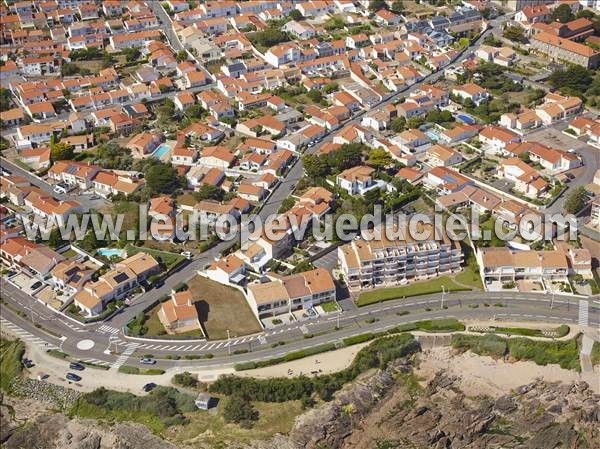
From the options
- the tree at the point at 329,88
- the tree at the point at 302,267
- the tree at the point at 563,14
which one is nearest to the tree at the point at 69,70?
the tree at the point at 329,88

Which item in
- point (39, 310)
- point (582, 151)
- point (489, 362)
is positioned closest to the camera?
point (489, 362)

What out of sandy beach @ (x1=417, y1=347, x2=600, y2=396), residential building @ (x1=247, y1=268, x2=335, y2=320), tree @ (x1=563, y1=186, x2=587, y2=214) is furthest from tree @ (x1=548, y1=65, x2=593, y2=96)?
residential building @ (x1=247, y1=268, x2=335, y2=320)

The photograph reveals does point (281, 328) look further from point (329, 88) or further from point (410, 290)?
point (329, 88)

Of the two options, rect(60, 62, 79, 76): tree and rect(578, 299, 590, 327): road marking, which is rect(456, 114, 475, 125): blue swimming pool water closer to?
rect(578, 299, 590, 327): road marking

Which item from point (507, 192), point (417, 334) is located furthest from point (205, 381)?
point (507, 192)

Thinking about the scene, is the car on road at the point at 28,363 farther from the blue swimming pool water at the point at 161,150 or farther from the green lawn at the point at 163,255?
the blue swimming pool water at the point at 161,150

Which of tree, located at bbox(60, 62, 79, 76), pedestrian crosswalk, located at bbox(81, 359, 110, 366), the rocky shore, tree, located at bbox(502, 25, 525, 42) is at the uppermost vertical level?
tree, located at bbox(60, 62, 79, 76)

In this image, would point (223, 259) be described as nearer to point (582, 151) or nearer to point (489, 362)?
point (489, 362)
